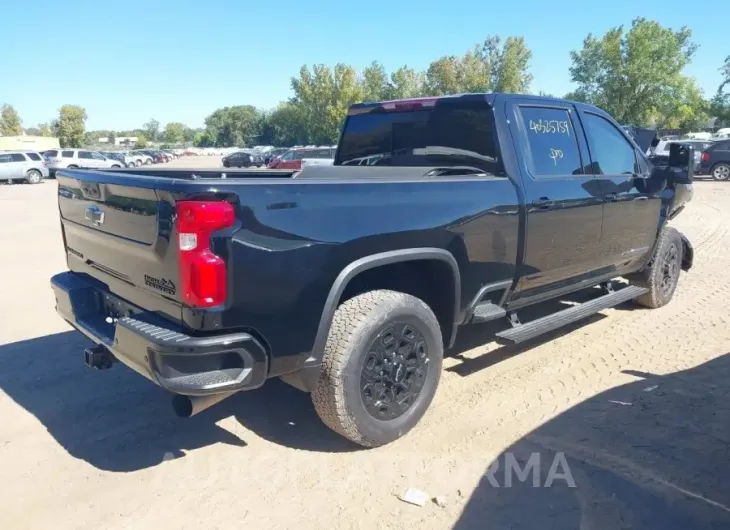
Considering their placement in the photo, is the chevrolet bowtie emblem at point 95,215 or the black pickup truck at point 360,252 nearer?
the black pickup truck at point 360,252

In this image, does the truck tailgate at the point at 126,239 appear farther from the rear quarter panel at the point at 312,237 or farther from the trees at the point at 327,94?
the trees at the point at 327,94

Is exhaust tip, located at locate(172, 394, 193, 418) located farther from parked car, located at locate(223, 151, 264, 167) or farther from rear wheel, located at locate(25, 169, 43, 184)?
parked car, located at locate(223, 151, 264, 167)

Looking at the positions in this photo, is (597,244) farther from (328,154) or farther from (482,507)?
(328,154)

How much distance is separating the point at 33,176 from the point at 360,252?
30967 millimetres

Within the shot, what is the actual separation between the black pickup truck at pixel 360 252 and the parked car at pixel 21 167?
2840cm

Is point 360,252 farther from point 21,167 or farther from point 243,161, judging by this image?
point 243,161

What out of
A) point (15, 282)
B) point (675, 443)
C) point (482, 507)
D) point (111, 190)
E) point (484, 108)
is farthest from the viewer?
point (15, 282)

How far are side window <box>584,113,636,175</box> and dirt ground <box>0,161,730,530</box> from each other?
1.52m

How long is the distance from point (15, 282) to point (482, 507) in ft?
22.4

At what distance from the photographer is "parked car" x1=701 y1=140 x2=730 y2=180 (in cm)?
2384

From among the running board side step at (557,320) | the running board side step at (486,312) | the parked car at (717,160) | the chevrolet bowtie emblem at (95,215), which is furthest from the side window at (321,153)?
the chevrolet bowtie emblem at (95,215)

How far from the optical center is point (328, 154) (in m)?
25.1

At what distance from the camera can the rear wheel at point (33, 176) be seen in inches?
1133

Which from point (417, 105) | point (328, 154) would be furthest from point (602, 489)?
point (328, 154)
